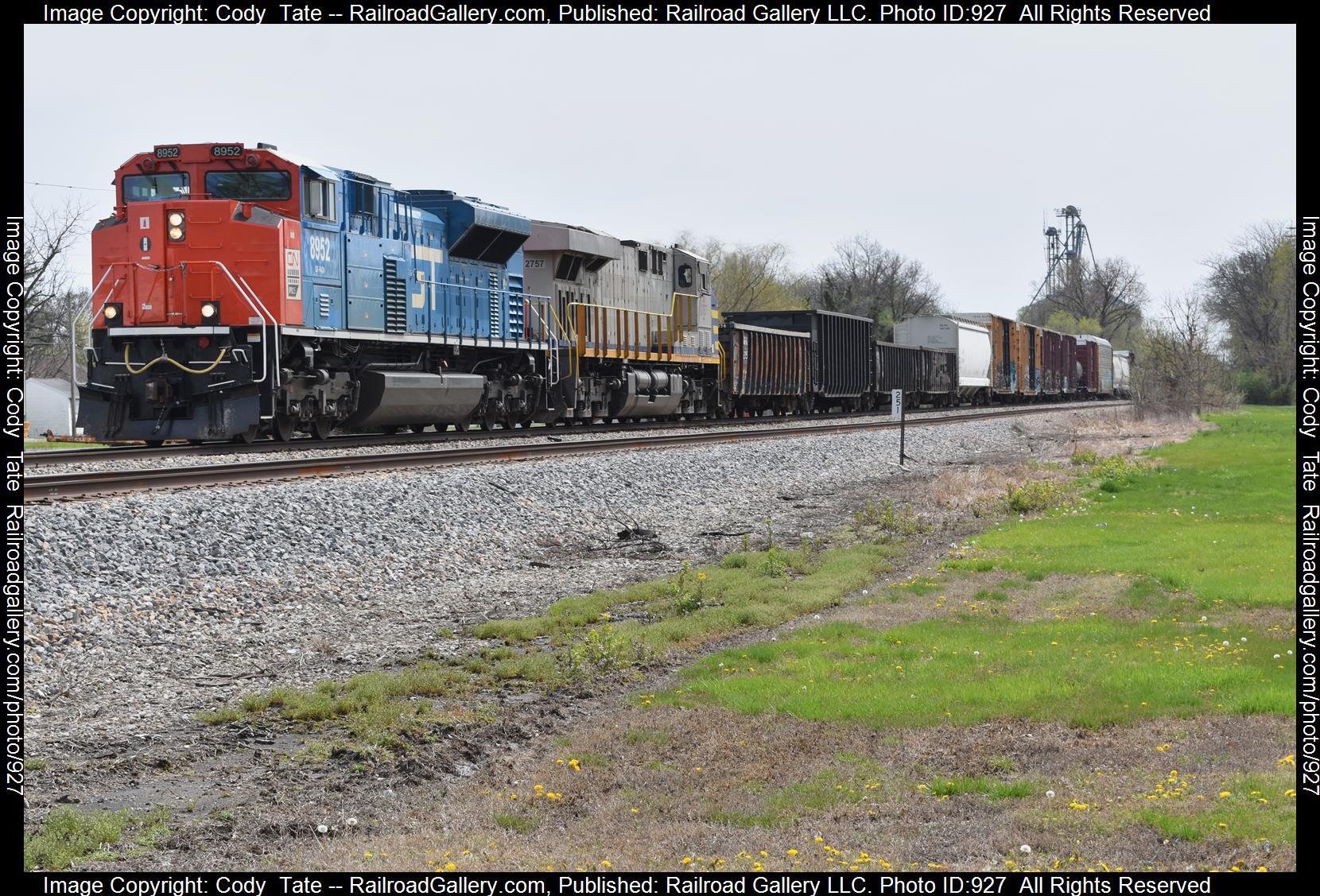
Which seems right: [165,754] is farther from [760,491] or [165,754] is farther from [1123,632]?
[760,491]

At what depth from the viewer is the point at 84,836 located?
181 inches

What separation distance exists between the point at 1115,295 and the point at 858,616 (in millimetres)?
120000

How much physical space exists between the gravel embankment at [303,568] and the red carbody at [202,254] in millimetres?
4288

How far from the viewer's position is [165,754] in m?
5.77

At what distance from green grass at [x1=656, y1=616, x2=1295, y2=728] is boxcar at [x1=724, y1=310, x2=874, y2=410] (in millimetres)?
28879

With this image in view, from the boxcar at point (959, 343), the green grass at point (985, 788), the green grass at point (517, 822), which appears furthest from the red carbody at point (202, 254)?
the boxcar at point (959, 343)

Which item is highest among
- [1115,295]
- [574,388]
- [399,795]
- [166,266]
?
[1115,295]

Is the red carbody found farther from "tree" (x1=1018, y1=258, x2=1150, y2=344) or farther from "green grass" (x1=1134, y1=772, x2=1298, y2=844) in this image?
"tree" (x1=1018, y1=258, x2=1150, y2=344)

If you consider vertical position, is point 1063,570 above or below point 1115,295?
below

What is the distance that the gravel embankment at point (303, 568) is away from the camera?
711 cm

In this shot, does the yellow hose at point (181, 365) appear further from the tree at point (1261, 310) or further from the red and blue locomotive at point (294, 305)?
the tree at point (1261, 310)

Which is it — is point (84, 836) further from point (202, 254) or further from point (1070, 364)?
point (1070, 364)

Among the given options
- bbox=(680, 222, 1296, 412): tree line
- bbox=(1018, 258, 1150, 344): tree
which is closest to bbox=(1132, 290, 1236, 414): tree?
bbox=(680, 222, 1296, 412): tree line
